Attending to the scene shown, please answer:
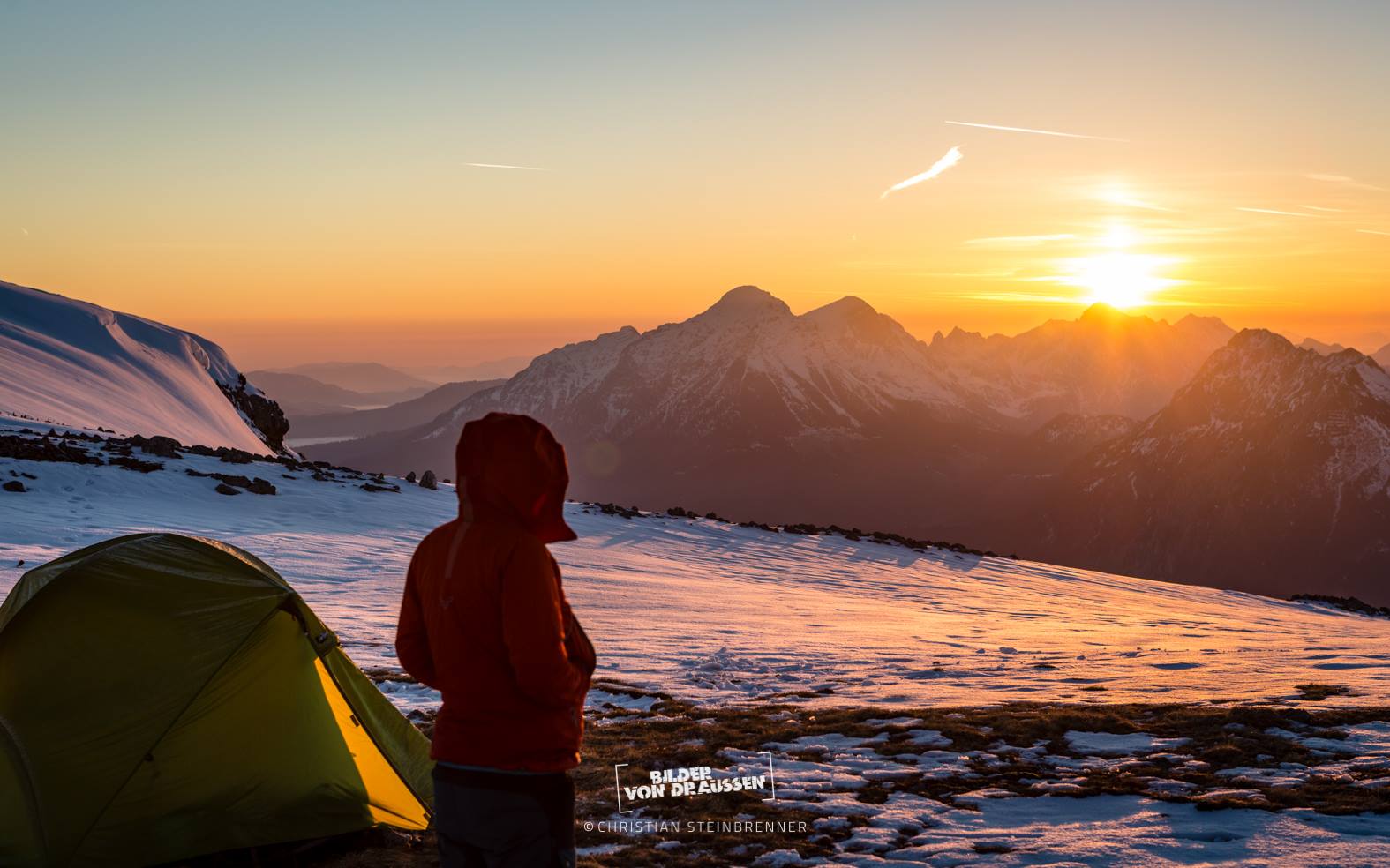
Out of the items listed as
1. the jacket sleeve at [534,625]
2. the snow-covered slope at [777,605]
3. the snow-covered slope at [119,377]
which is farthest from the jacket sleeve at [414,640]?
the snow-covered slope at [119,377]

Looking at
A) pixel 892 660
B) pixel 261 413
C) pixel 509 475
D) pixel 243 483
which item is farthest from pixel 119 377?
pixel 509 475

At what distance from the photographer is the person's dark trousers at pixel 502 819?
4.52 metres

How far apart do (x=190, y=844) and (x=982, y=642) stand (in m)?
18.5

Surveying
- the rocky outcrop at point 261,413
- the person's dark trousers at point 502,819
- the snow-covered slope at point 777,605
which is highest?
the rocky outcrop at point 261,413

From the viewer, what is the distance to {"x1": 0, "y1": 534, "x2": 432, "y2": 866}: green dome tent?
7840 mm

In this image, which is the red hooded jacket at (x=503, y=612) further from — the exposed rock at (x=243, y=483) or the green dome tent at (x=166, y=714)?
the exposed rock at (x=243, y=483)

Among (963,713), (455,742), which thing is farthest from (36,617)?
(963,713)

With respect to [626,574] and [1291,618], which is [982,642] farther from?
[1291,618]

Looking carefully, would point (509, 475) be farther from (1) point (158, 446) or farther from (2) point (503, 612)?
(1) point (158, 446)

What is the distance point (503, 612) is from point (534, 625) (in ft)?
0.51

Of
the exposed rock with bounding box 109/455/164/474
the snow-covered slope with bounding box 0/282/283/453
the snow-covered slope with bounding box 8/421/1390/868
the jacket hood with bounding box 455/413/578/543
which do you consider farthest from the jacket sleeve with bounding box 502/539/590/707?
the snow-covered slope with bounding box 0/282/283/453

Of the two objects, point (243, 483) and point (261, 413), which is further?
point (261, 413)

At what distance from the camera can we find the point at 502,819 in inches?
178

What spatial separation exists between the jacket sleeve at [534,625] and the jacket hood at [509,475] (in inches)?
6.4
